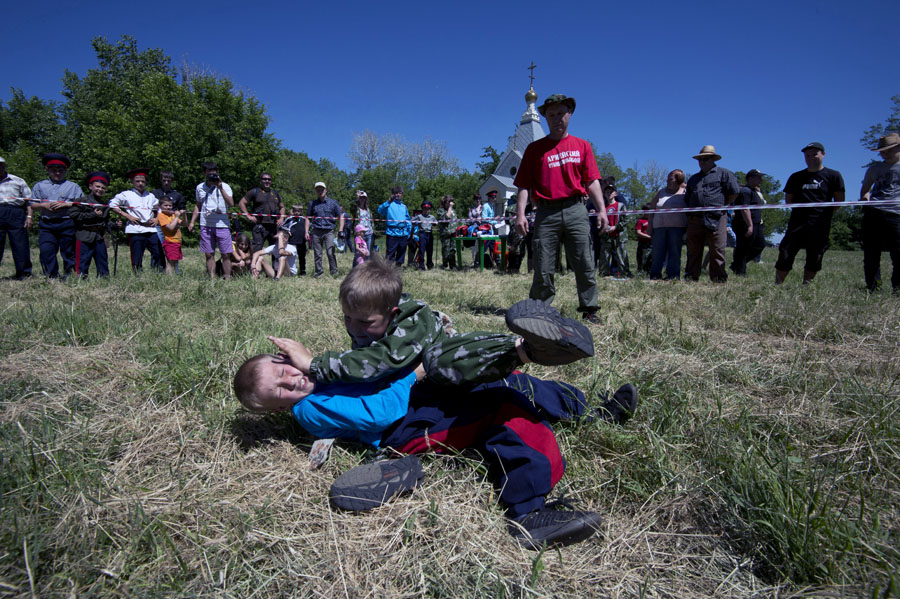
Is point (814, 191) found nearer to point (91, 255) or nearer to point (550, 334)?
point (550, 334)

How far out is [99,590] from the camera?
1236 mm

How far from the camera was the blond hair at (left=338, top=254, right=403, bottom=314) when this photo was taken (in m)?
1.87

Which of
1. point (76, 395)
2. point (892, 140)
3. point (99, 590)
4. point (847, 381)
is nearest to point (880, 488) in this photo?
point (847, 381)

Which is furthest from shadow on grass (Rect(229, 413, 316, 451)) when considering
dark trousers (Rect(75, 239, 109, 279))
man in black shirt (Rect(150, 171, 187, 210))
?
man in black shirt (Rect(150, 171, 187, 210))

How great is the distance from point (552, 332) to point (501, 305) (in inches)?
149

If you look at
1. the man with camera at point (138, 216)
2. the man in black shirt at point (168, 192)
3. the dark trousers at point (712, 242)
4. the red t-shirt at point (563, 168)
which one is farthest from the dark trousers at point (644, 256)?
the man with camera at point (138, 216)

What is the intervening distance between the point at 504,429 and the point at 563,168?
317 centimetres

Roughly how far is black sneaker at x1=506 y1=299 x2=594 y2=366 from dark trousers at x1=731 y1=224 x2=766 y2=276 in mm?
7717

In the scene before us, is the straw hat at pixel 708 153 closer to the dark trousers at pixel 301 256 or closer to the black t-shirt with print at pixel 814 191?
the black t-shirt with print at pixel 814 191

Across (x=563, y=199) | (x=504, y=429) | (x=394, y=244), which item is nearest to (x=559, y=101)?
(x=563, y=199)

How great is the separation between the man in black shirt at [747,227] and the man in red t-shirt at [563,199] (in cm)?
469

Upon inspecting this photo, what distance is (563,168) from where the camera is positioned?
420 cm

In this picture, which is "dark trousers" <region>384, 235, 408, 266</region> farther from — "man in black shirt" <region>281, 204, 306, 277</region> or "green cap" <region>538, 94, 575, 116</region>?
"green cap" <region>538, 94, 575, 116</region>

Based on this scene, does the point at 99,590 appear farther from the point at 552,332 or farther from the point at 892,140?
the point at 892,140
